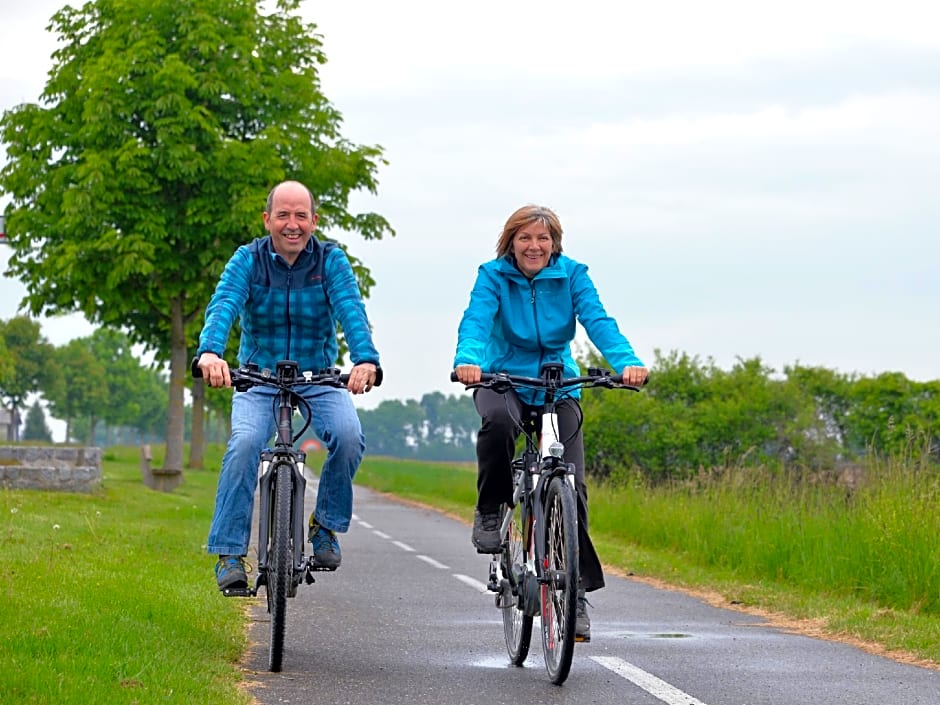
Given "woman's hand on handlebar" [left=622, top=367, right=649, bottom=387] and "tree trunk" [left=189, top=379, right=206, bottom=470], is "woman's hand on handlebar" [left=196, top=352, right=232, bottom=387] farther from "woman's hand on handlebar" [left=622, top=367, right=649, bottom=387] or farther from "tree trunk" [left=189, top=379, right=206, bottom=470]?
"tree trunk" [left=189, top=379, right=206, bottom=470]

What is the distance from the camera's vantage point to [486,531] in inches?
293

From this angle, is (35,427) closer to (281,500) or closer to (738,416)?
(738,416)

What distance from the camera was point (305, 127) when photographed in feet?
98.7

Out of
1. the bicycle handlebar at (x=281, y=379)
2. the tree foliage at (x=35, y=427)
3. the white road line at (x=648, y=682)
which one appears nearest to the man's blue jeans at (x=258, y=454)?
the bicycle handlebar at (x=281, y=379)

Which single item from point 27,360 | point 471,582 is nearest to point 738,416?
point 471,582

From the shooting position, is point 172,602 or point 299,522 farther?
point 172,602

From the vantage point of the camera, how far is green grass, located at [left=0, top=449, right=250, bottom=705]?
5.76m

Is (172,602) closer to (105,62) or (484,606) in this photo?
(484,606)

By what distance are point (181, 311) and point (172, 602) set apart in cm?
2079

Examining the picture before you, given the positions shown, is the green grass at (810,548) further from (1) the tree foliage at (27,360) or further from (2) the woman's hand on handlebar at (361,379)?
(1) the tree foliage at (27,360)

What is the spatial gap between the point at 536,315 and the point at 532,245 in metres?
0.34

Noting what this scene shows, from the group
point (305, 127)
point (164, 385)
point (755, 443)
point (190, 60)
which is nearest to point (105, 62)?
point (190, 60)

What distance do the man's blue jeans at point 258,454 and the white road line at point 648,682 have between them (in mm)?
1497

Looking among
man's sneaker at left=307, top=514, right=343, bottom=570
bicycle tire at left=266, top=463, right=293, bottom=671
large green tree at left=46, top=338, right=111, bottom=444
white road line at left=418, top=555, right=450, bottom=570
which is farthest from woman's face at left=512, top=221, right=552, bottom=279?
large green tree at left=46, top=338, right=111, bottom=444
